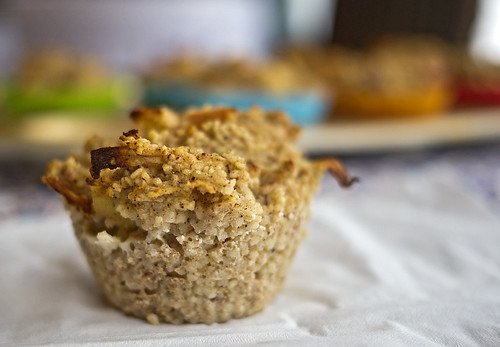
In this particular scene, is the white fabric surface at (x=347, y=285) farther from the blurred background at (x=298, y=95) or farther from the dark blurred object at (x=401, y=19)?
the dark blurred object at (x=401, y=19)

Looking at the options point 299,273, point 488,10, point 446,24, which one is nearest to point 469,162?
point 299,273

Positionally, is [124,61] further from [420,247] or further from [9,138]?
[420,247]

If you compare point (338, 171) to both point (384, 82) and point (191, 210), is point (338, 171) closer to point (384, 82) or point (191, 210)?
point (191, 210)

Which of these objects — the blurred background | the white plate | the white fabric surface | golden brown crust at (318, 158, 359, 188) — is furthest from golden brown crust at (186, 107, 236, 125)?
the white plate

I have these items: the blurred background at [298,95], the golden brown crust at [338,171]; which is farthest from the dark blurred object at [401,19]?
the golden brown crust at [338,171]

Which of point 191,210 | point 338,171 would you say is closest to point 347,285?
point 338,171

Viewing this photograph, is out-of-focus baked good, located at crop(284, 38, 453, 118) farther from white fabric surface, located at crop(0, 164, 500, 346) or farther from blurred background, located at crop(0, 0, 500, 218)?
white fabric surface, located at crop(0, 164, 500, 346)
